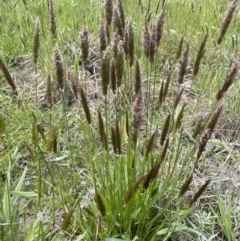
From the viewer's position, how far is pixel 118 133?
958 millimetres

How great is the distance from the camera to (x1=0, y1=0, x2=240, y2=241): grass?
1007 mm

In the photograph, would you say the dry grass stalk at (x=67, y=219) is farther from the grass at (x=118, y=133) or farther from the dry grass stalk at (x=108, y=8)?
the dry grass stalk at (x=108, y=8)

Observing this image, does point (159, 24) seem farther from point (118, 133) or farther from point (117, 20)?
point (118, 133)

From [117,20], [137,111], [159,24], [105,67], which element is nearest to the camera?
[137,111]

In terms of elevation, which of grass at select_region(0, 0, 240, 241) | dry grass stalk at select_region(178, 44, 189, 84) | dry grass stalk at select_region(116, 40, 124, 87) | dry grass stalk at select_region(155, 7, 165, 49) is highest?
dry grass stalk at select_region(155, 7, 165, 49)

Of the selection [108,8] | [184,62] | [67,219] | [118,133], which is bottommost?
[67,219]

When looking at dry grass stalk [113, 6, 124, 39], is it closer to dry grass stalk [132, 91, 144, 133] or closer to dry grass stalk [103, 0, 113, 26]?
dry grass stalk [103, 0, 113, 26]

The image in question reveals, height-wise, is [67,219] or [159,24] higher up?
[159,24]

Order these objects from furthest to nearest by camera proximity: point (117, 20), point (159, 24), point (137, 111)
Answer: point (117, 20) → point (159, 24) → point (137, 111)

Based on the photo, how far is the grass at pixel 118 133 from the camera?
1007 mm

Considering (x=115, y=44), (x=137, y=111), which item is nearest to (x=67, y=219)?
(x=137, y=111)

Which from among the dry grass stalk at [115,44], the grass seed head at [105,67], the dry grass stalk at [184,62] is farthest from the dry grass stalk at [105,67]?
the dry grass stalk at [184,62]

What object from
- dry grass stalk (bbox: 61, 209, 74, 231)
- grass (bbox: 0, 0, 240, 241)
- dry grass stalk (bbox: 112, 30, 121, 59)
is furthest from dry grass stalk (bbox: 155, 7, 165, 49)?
dry grass stalk (bbox: 61, 209, 74, 231)

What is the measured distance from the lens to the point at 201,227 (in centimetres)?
128
